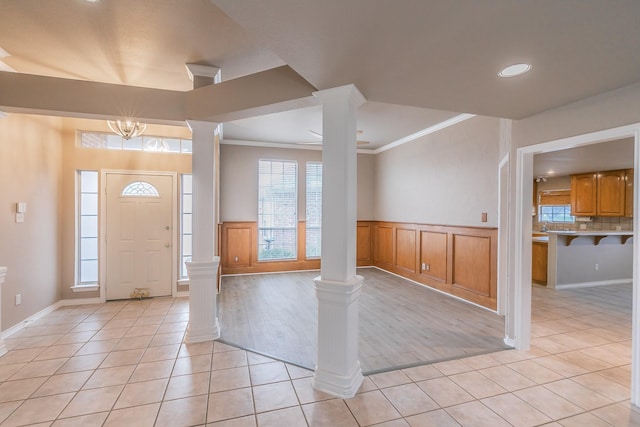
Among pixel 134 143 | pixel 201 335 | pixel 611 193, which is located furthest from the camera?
pixel 611 193

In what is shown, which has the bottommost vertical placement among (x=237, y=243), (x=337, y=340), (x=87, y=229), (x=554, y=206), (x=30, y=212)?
(x=337, y=340)

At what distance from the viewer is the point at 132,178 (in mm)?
4566

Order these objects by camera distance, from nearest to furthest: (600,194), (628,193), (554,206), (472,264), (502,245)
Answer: (502,245) < (472,264) < (628,193) < (600,194) < (554,206)

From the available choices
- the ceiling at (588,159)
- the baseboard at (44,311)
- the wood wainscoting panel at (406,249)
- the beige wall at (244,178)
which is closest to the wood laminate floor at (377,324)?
the wood wainscoting panel at (406,249)

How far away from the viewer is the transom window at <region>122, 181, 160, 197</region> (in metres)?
4.57

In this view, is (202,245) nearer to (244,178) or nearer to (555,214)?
(244,178)

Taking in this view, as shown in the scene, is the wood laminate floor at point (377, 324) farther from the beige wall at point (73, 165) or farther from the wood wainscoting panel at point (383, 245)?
the beige wall at point (73, 165)

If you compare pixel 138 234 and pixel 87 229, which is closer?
pixel 87 229

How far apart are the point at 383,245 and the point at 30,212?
5922 mm

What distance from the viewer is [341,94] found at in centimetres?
232

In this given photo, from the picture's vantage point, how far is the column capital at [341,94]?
7.52ft

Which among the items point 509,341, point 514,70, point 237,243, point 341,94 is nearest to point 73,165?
point 237,243

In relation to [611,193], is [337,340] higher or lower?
lower

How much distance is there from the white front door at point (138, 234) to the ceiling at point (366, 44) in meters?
1.62
